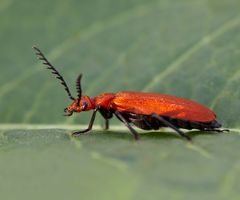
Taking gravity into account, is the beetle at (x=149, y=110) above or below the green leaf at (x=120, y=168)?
above

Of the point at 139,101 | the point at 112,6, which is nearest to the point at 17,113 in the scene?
the point at 139,101

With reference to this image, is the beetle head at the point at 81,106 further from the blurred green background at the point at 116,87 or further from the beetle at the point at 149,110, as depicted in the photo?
the blurred green background at the point at 116,87

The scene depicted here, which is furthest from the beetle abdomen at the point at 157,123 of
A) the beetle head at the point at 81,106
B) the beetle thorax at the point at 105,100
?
the beetle head at the point at 81,106

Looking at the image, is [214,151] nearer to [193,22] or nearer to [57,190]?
[57,190]

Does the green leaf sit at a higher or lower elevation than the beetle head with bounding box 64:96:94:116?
lower

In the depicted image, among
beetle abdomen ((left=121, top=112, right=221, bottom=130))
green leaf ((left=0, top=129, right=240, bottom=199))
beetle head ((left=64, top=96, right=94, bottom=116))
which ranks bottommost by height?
Result: green leaf ((left=0, top=129, right=240, bottom=199))

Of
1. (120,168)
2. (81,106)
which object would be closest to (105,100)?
(81,106)

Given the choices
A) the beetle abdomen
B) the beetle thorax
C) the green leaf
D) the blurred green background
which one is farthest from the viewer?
the beetle thorax

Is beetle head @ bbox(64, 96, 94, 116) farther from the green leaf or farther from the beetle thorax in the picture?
the green leaf

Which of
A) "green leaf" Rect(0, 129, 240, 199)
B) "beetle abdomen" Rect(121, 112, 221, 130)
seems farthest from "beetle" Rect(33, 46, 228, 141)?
"green leaf" Rect(0, 129, 240, 199)
